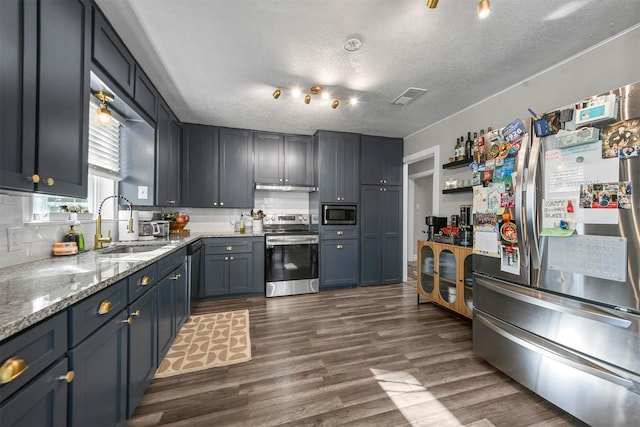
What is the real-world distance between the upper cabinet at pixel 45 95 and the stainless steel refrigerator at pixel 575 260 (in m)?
2.64

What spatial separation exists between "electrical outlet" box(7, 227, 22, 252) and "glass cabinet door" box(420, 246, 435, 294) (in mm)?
3627

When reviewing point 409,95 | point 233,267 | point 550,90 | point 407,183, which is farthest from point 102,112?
point 407,183

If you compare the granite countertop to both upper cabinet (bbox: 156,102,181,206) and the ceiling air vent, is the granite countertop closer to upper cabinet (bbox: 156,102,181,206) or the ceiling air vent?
upper cabinet (bbox: 156,102,181,206)

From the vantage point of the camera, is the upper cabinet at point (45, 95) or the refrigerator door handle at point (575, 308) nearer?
the upper cabinet at point (45, 95)

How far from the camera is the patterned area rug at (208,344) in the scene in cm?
199

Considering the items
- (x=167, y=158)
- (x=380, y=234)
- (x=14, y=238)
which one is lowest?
(x=380, y=234)

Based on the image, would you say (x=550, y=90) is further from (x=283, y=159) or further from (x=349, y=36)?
(x=283, y=159)

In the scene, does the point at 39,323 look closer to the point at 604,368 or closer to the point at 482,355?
the point at 604,368

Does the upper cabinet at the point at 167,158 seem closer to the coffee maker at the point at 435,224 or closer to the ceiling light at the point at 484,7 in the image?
the ceiling light at the point at 484,7

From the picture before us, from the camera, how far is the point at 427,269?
3289mm

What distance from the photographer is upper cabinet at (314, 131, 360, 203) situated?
13.0ft

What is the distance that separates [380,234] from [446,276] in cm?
139

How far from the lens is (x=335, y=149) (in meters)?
4.01

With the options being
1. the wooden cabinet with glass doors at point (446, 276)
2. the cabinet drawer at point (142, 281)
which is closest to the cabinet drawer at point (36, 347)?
the cabinet drawer at point (142, 281)
